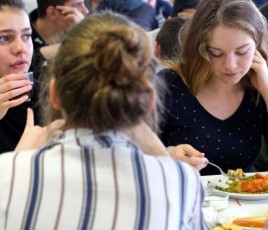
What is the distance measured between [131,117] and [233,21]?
3.58 feet

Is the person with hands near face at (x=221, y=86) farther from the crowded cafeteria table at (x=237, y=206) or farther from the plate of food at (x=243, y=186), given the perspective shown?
the crowded cafeteria table at (x=237, y=206)

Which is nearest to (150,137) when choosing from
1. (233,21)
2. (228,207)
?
(228,207)

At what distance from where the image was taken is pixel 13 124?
214 centimetres

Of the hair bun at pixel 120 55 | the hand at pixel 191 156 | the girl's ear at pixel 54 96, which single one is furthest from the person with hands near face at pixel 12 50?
the hair bun at pixel 120 55

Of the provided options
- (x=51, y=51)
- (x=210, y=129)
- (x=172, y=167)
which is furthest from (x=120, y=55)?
(x=210, y=129)

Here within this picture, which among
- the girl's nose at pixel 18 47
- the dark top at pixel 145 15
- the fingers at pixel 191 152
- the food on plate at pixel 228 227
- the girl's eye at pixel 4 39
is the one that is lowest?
the dark top at pixel 145 15

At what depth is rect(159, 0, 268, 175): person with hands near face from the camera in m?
2.04

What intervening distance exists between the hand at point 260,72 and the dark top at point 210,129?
0.08 m

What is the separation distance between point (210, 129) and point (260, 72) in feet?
1.00

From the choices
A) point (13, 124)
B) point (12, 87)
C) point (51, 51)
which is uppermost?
point (51, 51)

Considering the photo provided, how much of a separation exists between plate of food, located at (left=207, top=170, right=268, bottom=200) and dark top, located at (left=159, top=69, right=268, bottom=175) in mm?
160

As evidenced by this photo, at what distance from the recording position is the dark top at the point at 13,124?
2.09m

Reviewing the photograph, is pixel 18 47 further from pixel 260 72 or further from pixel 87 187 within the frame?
pixel 87 187

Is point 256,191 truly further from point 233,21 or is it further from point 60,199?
point 60,199
